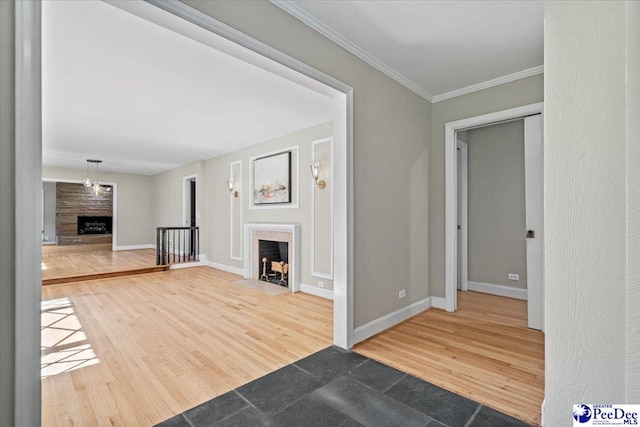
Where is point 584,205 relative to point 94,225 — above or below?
above

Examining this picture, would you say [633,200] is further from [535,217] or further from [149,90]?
[149,90]

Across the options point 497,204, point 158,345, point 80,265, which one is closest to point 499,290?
point 497,204

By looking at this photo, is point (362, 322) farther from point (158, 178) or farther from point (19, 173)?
point (158, 178)

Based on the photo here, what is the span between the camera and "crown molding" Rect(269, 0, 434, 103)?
6.87 ft

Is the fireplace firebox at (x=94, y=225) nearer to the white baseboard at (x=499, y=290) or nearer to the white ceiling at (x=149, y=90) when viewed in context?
the white ceiling at (x=149, y=90)

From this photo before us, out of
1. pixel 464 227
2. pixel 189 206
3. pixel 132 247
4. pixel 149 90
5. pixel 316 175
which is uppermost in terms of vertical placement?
pixel 149 90

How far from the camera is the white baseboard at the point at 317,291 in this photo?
431 cm

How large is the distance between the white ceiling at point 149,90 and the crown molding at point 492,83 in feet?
4.75

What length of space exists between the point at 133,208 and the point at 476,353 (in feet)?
34.6

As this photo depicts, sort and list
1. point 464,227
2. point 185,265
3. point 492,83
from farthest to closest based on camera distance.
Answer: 1. point 185,265
2. point 464,227
3. point 492,83

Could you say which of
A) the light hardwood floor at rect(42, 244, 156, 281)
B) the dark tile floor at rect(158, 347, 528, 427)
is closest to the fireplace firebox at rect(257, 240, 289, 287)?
the light hardwood floor at rect(42, 244, 156, 281)

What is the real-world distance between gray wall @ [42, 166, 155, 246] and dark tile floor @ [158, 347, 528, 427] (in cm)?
957

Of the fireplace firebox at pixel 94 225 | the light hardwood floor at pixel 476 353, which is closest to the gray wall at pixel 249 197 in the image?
the light hardwood floor at pixel 476 353

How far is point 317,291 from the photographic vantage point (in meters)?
4.48
